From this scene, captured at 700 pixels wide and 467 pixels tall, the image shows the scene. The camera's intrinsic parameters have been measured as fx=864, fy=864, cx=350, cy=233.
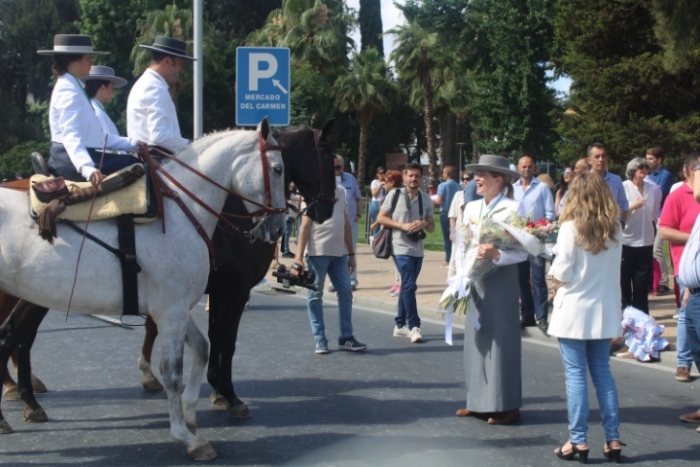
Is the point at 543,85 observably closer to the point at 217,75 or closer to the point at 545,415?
the point at 217,75

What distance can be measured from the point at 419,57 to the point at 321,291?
134 ft

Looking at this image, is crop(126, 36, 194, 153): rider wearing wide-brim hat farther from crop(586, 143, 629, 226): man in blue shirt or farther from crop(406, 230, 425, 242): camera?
crop(586, 143, 629, 226): man in blue shirt

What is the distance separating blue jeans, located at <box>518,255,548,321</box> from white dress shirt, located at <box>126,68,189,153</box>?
5749 mm

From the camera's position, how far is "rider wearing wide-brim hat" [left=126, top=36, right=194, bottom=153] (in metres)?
5.95

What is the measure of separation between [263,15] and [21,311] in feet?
182

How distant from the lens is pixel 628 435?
634 centimetres

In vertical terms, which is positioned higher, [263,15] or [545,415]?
[263,15]

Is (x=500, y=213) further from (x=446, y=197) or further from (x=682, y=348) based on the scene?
(x=446, y=197)

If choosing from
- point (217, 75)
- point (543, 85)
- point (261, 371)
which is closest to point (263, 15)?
point (217, 75)

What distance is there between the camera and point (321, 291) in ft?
29.9

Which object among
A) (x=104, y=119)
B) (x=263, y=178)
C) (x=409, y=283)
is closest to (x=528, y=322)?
(x=409, y=283)

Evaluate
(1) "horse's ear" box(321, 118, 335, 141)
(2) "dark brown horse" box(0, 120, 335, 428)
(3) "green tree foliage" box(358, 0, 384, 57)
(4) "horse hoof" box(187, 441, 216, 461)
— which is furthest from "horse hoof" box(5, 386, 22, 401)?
(3) "green tree foliage" box(358, 0, 384, 57)

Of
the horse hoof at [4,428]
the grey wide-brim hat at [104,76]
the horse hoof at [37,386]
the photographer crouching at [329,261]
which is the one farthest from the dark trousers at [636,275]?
the horse hoof at [4,428]

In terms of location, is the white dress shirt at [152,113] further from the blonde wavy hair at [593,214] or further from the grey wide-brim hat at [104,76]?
the blonde wavy hair at [593,214]
